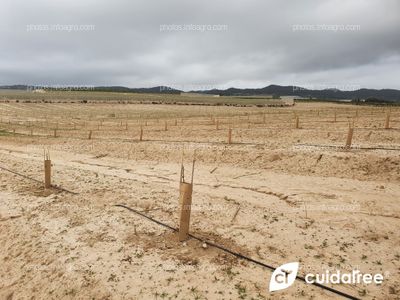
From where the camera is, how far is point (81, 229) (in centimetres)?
872

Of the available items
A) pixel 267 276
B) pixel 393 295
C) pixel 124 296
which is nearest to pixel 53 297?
pixel 124 296

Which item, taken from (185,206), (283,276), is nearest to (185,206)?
(185,206)

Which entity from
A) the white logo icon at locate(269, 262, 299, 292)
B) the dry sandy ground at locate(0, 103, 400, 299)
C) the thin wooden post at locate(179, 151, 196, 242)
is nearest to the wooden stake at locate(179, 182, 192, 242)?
the thin wooden post at locate(179, 151, 196, 242)

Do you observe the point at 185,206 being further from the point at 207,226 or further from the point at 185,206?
the point at 207,226

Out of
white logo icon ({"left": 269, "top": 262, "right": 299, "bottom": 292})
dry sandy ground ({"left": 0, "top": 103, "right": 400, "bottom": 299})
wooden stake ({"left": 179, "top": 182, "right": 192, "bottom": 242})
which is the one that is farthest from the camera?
wooden stake ({"left": 179, "top": 182, "right": 192, "bottom": 242})

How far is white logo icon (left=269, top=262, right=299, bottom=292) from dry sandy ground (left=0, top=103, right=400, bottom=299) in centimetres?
11

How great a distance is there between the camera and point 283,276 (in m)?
6.49

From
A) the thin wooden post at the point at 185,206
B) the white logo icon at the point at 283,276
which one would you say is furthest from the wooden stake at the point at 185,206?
the white logo icon at the point at 283,276

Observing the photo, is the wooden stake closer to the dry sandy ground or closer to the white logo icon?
the dry sandy ground

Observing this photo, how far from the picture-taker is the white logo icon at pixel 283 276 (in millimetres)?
6246

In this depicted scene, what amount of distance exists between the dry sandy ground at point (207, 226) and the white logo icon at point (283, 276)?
0.11 metres

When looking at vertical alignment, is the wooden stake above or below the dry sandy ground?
above

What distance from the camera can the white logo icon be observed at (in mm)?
6246

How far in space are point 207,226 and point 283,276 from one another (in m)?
2.47
